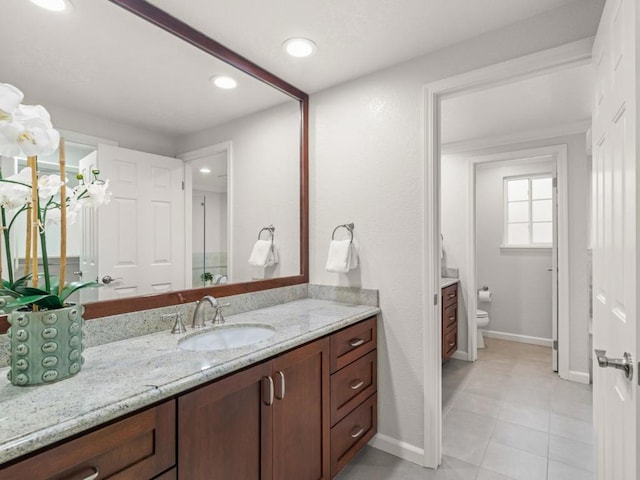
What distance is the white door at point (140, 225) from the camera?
4.78 feet

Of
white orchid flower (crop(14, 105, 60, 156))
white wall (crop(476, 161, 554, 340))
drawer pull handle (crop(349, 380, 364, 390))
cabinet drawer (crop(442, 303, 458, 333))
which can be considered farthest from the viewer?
white wall (crop(476, 161, 554, 340))

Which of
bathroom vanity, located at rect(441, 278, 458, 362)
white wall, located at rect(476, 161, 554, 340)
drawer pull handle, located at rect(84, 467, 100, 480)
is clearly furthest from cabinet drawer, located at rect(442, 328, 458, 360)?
drawer pull handle, located at rect(84, 467, 100, 480)

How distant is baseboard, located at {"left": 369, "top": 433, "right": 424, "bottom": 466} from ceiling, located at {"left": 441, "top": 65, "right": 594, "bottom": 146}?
2.15 meters

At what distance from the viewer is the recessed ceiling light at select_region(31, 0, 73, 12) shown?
1.28m

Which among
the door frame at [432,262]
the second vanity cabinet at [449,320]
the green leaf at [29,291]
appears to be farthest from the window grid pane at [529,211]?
the green leaf at [29,291]

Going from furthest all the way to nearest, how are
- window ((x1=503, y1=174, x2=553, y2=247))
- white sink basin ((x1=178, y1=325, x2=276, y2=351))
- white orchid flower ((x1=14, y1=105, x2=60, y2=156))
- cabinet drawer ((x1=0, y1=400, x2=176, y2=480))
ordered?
window ((x1=503, y1=174, x2=553, y2=247)) → white sink basin ((x1=178, y1=325, x2=276, y2=351)) → white orchid flower ((x1=14, y1=105, x2=60, y2=156)) → cabinet drawer ((x1=0, y1=400, x2=176, y2=480))

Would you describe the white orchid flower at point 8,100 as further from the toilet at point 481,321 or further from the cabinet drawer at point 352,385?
the toilet at point 481,321

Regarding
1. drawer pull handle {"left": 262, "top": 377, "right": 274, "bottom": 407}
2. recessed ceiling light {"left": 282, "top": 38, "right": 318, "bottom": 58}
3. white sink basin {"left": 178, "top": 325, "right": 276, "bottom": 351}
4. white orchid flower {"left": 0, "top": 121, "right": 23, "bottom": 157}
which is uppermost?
recessed ceiling light {"left": 282, "top": 38, "right": 318, "bottom": 58}

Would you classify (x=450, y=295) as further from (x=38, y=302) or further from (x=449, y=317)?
(x=38, y=302)

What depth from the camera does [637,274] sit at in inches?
33.1

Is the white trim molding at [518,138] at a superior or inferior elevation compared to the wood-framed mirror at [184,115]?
superior

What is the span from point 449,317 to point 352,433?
196 cm

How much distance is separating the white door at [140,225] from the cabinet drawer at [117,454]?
69 centimetres

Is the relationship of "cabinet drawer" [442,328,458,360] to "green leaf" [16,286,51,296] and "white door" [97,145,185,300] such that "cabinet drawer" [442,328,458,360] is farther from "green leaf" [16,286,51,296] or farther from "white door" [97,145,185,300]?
"green leaf" [16,286,51,296]
